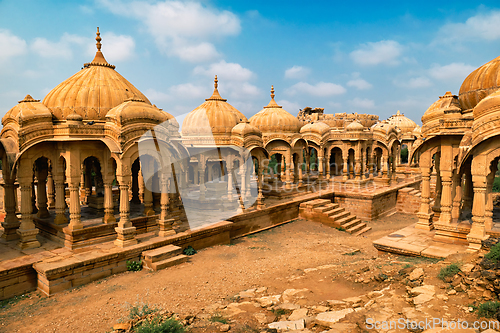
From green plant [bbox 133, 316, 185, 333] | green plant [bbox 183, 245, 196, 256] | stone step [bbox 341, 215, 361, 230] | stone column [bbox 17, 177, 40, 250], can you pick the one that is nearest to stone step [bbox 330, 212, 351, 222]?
stone step [bbox 341, 215, 361, 230]

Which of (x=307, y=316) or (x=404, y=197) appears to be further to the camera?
(x=404, y=197)

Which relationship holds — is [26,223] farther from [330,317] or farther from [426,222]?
[426,222]

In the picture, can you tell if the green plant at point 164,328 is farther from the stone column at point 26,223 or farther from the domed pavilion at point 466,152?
the domed pavilion at point 466,152

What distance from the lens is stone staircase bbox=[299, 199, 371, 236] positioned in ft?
50.8

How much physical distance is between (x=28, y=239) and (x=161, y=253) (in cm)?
391

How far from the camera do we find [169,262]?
31.4ft

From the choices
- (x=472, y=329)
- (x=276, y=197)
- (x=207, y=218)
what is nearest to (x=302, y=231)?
(x=276, y=197)

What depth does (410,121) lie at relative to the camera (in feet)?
105

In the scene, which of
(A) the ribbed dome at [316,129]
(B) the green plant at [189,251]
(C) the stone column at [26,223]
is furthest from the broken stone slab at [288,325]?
(A) the ribbed dome at [316,129]

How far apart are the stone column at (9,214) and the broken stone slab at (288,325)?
9366 millimetres

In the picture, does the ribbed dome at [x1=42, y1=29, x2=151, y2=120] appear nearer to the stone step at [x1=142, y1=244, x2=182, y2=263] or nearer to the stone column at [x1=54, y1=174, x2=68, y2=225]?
the stone column at [x1=54, y1=174, x2=68, y2=225]

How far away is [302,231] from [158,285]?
795 cm

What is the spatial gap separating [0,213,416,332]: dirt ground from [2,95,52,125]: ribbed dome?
5004mm

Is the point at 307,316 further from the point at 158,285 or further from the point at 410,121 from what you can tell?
the point at 410,121
